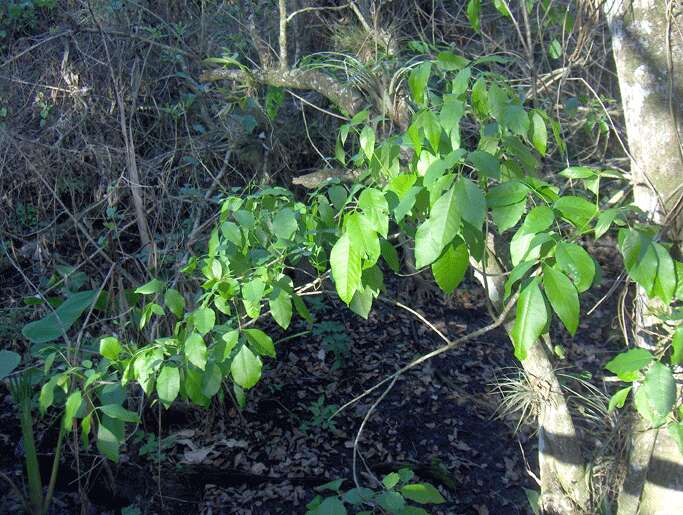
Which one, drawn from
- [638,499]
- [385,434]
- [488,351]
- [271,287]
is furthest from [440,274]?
[488,351]

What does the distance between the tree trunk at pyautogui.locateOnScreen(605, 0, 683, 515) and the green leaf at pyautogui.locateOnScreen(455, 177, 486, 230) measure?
89 centimetres

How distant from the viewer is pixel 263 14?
5289 millimetres

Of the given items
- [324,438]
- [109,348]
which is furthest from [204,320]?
[324,438]

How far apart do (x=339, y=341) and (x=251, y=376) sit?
2.74 meters

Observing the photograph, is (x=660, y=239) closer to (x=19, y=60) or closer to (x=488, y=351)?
(x=488, y=351)

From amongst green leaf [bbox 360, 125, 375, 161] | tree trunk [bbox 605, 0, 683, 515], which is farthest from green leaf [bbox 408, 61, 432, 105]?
tree trunk [bbox 605, 0, 683, 515]

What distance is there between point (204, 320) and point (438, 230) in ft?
3.12

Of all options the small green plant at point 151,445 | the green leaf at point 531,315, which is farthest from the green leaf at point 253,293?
the small green plant at point 151,445

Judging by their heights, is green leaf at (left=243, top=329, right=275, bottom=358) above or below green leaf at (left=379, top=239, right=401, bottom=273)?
below

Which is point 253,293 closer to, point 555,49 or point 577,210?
point 577,210

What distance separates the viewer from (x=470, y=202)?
4.82 ft

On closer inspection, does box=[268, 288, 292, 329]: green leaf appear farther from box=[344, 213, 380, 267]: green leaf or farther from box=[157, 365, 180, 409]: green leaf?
box=[344, 213, 380, 267]: green leaf

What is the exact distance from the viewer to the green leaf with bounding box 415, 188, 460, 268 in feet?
4.76

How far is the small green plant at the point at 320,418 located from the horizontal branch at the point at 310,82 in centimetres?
203
